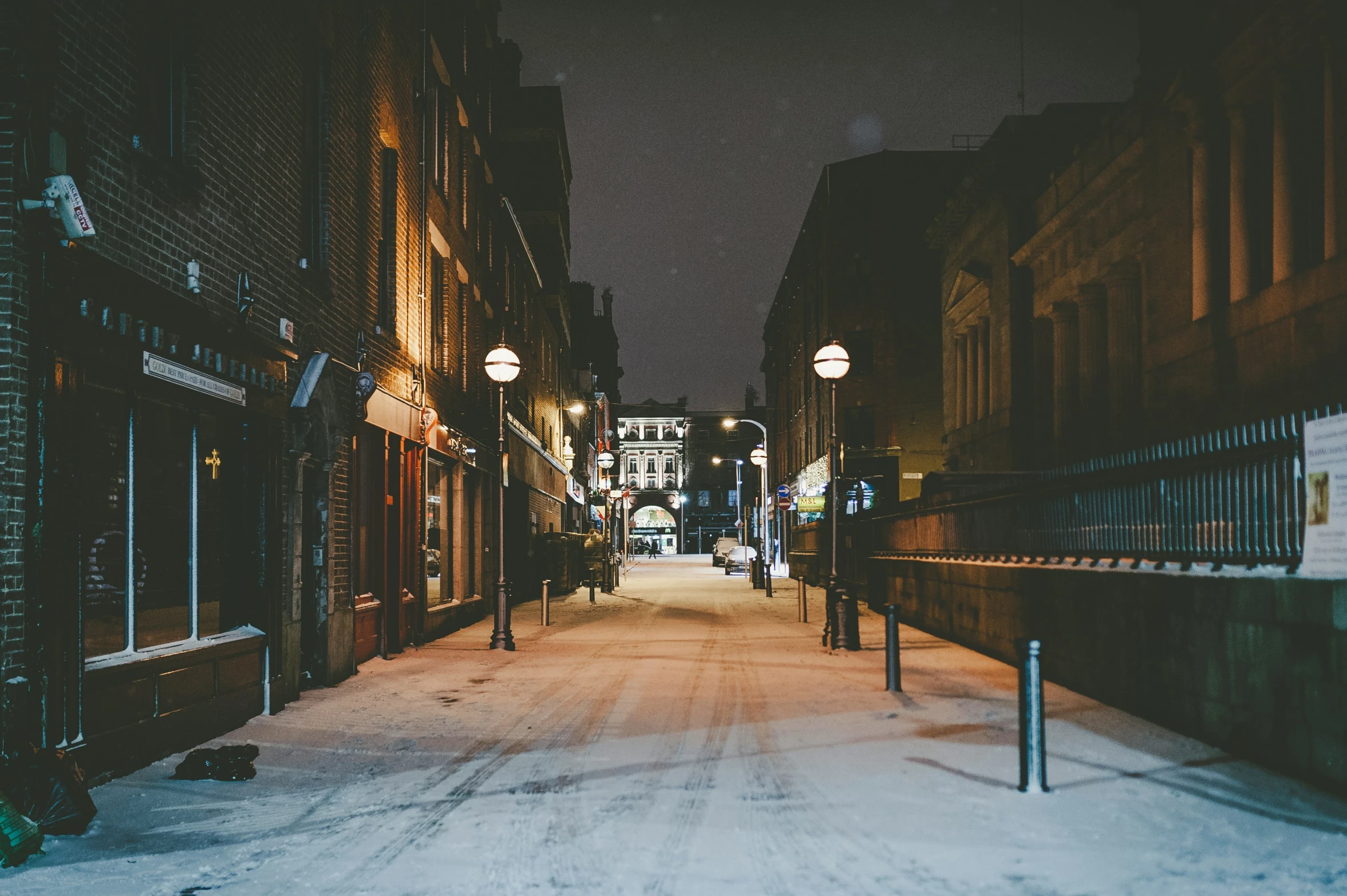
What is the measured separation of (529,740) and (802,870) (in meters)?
3.95

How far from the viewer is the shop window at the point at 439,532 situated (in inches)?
731

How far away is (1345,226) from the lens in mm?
12586

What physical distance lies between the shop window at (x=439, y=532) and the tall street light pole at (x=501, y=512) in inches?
55.3

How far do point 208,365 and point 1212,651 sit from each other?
8.58 metres

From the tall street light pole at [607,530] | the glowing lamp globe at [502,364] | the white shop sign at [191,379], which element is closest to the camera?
the white shop sign at [191,379]

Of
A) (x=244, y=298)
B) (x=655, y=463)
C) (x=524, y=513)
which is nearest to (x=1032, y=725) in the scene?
(x=244, y=298)

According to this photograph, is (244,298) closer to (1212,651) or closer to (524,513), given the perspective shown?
(1212,651)

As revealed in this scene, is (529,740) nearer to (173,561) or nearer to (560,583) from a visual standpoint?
(173,561)

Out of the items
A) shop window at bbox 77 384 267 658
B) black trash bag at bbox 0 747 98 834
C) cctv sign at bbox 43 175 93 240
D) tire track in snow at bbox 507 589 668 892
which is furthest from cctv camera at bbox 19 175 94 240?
tire track in snow at bbox 507 589 668 892

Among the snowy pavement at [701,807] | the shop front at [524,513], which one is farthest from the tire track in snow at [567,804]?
the shop front at [524,513]

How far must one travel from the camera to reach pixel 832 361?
1655 cm

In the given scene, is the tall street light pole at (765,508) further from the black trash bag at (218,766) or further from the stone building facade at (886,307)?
the black trash bag at (218,766)

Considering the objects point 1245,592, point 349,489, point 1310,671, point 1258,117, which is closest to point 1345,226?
point 1258,117

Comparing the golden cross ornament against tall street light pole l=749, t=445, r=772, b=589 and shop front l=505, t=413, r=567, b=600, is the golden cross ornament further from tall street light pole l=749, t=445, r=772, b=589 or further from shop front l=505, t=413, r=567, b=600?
tall street light pole l=749, t=445, r=772, b=589
